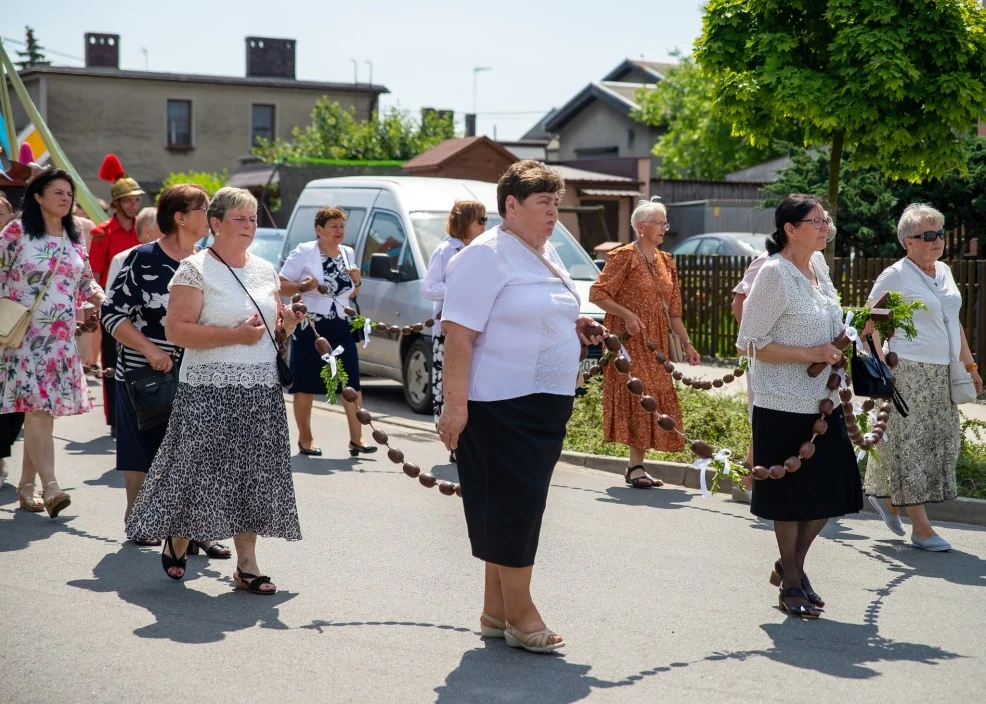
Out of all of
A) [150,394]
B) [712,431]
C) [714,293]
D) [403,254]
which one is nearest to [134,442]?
[150,394]

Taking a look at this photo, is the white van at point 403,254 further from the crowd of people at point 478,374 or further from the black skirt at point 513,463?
the black skirt at point 513,463

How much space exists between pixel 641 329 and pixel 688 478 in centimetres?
124

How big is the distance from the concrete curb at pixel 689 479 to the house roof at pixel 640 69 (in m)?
50.4

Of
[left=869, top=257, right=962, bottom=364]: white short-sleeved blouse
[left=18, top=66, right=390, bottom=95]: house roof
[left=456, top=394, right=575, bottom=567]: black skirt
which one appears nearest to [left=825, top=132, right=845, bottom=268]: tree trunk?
[left=869, top=257, right=962, bottom=364]: white short-sleeved blouse

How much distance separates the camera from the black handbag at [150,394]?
21.8ft

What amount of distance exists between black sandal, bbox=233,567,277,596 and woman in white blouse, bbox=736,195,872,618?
2372 mm

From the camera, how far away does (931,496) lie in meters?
7.30

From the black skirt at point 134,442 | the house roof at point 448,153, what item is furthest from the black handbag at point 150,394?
the house roof at point 448,153

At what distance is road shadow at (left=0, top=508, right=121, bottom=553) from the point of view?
713 cm

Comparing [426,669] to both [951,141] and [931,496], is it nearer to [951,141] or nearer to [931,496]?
[931,496]

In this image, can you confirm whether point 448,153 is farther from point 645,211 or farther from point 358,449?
point 645,211

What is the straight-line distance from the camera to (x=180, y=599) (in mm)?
6004

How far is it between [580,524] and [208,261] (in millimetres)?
2985

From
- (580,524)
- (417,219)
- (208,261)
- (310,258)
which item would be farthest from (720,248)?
(208,261)
